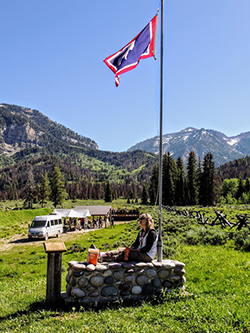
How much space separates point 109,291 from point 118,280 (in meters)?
0.34

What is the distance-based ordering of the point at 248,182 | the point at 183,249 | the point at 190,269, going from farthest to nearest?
the point at 248,182, the point at 183,249, the point at 190,269

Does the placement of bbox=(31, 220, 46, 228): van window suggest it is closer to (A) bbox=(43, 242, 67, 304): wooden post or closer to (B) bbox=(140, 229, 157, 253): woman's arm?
(A) bbox=(43, 242, 67, 304): wooden post

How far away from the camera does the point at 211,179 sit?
5919cm

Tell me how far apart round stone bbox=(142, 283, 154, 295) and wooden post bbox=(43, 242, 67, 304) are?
7.11ft

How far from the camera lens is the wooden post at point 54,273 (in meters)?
6.38

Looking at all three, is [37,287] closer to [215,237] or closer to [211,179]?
[215,237]

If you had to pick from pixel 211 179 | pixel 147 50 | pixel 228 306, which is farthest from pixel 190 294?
pixel 211 179

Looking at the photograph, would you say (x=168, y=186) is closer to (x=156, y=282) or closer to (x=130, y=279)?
(x=156, y=282)

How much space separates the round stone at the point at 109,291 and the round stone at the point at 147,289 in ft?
2.41

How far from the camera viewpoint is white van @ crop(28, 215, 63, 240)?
85.1ft

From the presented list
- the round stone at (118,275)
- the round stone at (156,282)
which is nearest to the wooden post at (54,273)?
the round stone at (118,275)

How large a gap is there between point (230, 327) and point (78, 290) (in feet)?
11.5

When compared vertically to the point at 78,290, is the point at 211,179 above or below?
above

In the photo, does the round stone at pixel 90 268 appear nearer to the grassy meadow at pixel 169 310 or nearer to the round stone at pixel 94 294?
the round stone at pixel 94 294
